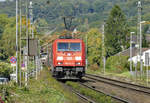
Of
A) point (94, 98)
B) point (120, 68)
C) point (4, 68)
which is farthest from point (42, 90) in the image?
point (120, 68)

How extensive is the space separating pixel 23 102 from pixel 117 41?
8542 cm

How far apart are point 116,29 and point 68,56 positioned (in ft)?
250

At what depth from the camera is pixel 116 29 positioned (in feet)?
327

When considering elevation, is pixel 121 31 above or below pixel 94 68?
above

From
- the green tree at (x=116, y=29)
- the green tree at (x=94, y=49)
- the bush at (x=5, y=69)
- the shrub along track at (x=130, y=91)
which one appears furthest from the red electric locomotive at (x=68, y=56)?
the green tree at (x=116, y=29)

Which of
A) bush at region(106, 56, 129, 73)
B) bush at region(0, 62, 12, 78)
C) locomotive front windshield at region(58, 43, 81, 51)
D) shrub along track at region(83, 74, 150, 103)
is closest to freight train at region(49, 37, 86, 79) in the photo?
locomotive front windshield at region(58, 43, 81, 51)

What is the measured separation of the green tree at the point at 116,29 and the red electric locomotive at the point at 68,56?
71.3 meters

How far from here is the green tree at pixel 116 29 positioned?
96938 millimetres

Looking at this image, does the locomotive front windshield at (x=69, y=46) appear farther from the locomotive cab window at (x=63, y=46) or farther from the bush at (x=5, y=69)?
the bush at (x=5, y=69)

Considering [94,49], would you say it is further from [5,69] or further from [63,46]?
[63,46]

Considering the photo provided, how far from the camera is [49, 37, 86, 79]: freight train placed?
24781 mm

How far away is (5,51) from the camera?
7512cm

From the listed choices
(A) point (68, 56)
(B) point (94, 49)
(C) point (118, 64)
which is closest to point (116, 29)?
(B) point (94, 49)

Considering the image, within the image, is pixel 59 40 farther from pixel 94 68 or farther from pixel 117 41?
pixel 117 41
